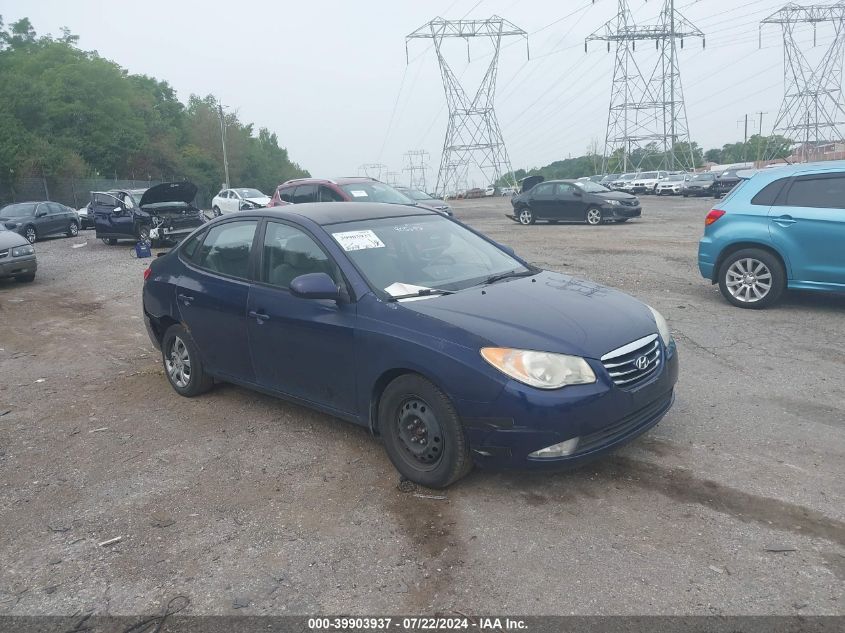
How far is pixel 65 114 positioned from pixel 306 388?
53.7 m

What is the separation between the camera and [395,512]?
12.6ft

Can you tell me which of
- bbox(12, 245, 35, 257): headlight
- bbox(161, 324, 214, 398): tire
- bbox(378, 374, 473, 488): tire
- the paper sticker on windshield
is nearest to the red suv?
bbox(12, 245, 35, 257): headlight

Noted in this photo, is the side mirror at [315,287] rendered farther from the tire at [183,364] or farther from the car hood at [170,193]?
the car hood at [170,193]

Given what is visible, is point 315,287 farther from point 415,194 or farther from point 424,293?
point 415,194

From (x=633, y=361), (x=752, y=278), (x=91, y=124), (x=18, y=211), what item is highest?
(x=91, y=124)

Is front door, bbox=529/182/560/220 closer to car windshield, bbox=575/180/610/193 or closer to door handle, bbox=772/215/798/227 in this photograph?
car windshield, bbox=575/180/610/193

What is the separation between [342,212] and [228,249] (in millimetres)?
1034

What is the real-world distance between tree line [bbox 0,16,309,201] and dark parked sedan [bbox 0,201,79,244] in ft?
49.5

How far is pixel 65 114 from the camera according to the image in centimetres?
4988

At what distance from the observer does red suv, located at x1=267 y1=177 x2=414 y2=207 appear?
14.6m

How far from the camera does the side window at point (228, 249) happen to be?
17.4 feet

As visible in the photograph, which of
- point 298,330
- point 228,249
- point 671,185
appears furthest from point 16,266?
point 671,185

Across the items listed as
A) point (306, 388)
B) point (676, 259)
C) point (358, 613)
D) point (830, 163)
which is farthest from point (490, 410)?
point (676, 259)

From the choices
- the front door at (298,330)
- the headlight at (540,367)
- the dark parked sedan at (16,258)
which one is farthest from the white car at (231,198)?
the headlight at (540,367)
